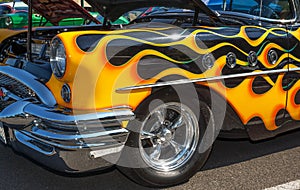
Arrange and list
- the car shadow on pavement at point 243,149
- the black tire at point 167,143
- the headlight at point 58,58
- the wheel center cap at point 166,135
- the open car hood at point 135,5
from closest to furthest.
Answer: the headlight at point 58,58, the black tire at point 167,143, the wheel center cap at point 166,135, the open car hood at point 135,5, the car shadow on pavement at point 243,149

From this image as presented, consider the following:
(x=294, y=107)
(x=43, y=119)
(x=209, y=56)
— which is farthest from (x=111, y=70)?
(x=294, y=107)

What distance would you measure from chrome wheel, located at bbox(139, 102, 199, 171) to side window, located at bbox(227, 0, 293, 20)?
1.23 metres

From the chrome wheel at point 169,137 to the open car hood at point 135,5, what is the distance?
819mm

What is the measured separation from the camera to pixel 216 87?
313cm

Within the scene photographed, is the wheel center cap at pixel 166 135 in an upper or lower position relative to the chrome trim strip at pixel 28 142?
lower

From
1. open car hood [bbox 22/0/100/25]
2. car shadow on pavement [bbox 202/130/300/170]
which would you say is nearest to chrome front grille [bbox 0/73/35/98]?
open car hood [bbox 22/0/100/25]

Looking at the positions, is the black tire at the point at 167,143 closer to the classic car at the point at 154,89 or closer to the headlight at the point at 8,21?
the classic car at the point at 154,89

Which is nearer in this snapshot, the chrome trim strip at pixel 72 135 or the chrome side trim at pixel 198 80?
the chrome trim strip at pixel 72 135

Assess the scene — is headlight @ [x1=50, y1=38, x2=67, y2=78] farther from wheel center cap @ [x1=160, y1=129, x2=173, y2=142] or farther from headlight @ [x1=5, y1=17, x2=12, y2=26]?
headlight @ [x1=5, y1=17, x2=12, y2=26]

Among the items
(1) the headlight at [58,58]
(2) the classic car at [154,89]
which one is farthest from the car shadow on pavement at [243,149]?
(1) the headlight at [58,58]

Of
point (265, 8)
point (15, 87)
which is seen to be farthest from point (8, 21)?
point (265, 8)

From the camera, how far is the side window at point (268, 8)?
3713mm

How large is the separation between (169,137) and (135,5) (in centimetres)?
114

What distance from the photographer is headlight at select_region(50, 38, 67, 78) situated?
2764 mm
